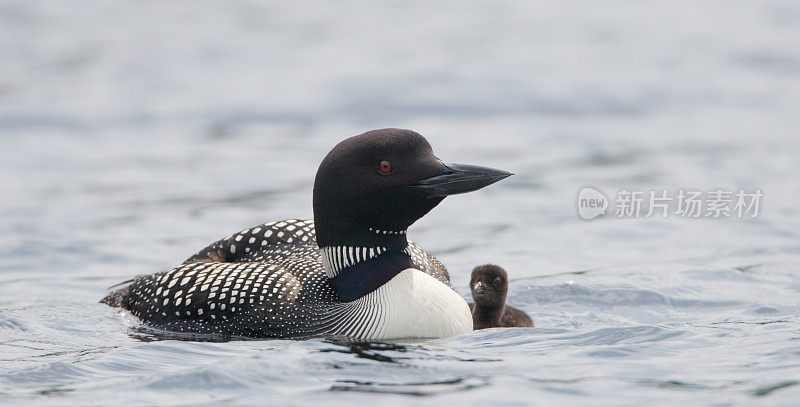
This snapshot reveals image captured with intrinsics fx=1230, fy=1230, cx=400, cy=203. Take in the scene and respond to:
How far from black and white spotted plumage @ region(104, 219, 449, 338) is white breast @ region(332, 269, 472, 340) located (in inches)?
1.8

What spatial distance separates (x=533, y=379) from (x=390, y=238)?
97 centimetres

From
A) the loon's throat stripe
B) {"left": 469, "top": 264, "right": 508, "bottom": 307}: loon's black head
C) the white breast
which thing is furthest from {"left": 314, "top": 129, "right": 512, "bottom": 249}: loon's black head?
{"left": 469, "top": 264, "right": 508, "bottom": 307}: loon's black head

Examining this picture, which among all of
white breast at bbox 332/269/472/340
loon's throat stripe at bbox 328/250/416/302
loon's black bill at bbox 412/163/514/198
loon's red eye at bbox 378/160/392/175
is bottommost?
white breast at bbox 332/269/472/340

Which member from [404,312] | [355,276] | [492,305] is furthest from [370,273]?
[492,305]

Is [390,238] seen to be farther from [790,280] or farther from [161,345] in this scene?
[790,280]

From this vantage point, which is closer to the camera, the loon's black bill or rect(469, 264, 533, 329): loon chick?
the loon's black bill

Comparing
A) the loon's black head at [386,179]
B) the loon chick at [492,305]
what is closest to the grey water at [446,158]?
the loon chick at [492,305]

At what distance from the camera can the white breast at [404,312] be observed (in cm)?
519

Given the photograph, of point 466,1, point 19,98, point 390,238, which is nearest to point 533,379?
point 390,238

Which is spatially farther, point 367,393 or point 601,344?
point 601,344

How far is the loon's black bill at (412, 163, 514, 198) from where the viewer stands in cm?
509

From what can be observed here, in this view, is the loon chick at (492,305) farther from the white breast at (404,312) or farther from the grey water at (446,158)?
the white breast at (404,312)

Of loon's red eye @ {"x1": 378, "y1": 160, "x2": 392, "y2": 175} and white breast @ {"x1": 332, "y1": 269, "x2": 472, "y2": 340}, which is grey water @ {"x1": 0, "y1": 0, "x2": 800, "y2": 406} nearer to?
white breast @ {"x1": 332, "y1": 269, "x2": 472, "y2": 340}

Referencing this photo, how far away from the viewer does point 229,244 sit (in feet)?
19.4
